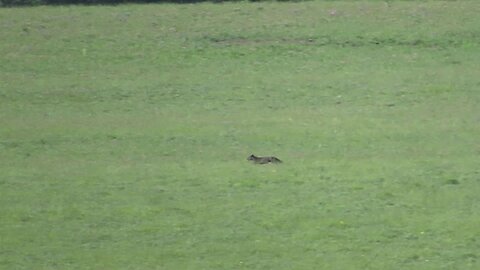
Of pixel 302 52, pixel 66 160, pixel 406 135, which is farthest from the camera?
pixel 302 52

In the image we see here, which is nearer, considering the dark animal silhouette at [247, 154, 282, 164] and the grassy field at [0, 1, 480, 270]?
the grassy field at [0, 1, 480, 270]

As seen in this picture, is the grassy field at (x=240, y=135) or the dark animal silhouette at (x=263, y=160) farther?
the dark animal silhouette at (x=263, y=160)

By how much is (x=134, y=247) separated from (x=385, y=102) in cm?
790

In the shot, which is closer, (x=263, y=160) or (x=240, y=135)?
(x=263, y=160)

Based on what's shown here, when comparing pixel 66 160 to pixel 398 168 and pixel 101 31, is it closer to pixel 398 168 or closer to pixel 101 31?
pixel 398 168

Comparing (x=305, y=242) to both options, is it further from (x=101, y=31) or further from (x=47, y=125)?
(x=101, y=31)

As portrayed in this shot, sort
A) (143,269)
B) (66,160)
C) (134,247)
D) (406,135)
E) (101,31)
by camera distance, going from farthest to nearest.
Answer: (101,31) → (406,135) → (66,160) → (134,247) → (143,269)

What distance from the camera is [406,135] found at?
17.1 metres

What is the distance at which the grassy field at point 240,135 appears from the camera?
12.4 m

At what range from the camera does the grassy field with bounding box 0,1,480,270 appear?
12422mm

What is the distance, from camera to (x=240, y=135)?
56.4 feet

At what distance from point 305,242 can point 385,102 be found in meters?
7.15

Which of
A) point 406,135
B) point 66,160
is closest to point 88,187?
point 66,160

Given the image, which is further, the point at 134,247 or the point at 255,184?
the point at 255,184
